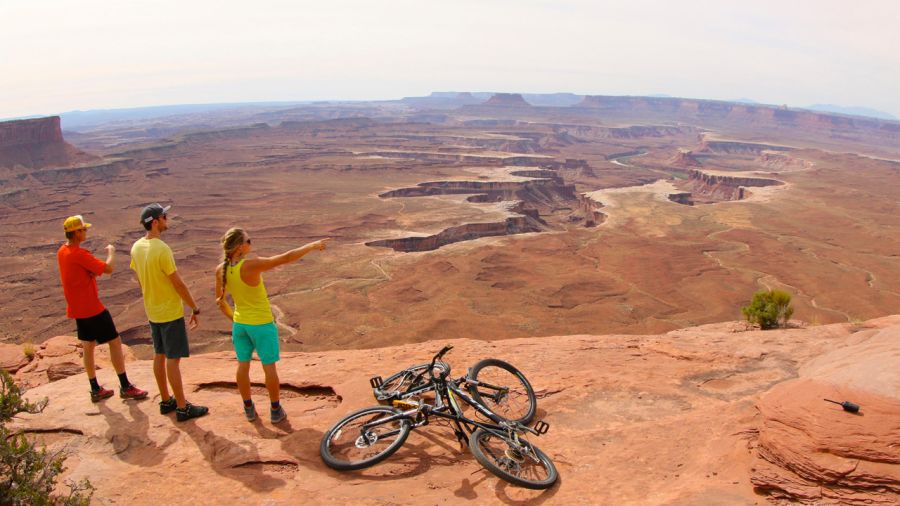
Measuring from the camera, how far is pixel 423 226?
56.2 m

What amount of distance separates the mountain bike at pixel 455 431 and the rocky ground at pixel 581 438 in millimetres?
170

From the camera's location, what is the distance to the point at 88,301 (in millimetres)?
6594

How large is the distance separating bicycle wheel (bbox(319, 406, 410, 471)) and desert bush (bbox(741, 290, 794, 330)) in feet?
33.9

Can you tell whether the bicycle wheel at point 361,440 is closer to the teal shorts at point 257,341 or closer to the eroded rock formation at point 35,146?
the teal shorts at point 257,341

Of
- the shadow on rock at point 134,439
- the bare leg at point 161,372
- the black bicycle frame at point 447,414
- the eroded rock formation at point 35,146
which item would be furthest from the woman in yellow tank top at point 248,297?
the eroded rock formation at point 35,146

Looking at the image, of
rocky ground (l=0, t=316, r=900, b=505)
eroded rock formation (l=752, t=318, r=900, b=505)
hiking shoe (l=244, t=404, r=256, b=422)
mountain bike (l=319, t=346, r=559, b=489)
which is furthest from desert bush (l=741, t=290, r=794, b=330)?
hiking shoe (l=244, t=404, r=256, b=422)

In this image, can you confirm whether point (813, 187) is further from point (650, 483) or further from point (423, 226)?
point (650, 483)

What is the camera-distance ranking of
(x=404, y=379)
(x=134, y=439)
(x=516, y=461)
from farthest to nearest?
(x=404, y=379) < (x=134, y=439) < (x=516, y=461)

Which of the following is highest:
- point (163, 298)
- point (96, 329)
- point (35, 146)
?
point (35, 146)

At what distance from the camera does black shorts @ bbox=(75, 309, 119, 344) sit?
664cm

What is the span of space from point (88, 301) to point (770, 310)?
13457mm

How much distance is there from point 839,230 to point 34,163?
Answer: 121259 millimetres

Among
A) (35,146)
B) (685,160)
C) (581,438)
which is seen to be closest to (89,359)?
(581,438)

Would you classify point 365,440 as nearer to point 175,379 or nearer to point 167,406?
point 175,379
